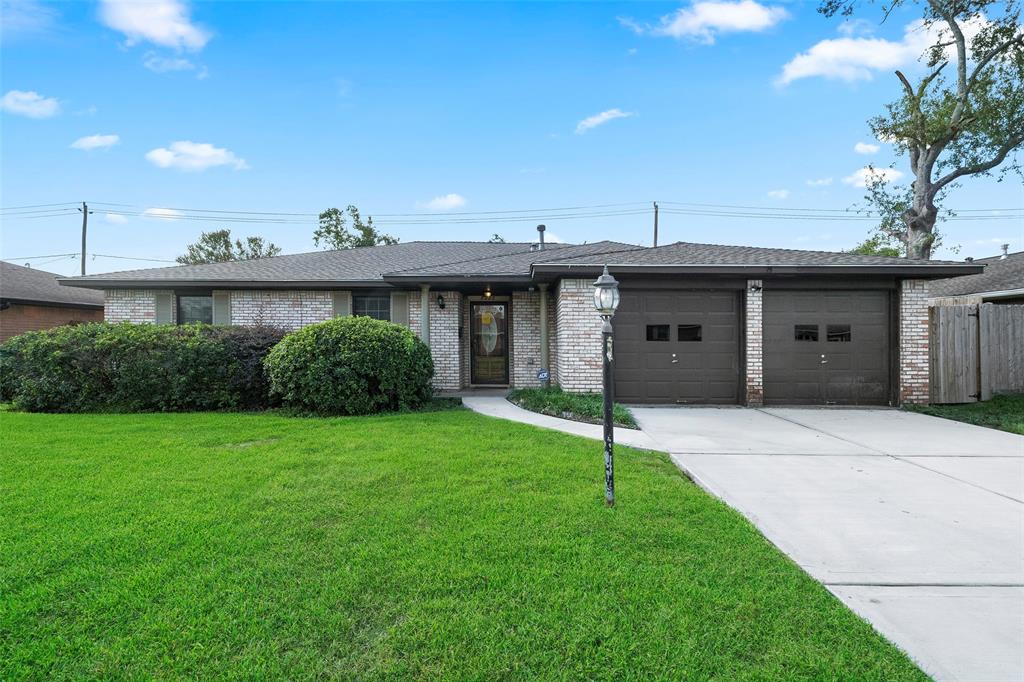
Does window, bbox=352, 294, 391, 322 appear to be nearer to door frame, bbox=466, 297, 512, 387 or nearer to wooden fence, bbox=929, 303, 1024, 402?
door frame, bbox=466, 297, 512, 387

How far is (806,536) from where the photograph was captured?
3.13m

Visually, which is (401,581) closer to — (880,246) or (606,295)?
→ (606,295)

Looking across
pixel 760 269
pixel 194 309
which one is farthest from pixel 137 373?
pixel 760 269

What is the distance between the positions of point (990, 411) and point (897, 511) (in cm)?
674

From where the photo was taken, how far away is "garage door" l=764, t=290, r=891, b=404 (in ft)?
29.0

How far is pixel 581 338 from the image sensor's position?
344 inches

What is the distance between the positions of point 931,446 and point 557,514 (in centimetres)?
538

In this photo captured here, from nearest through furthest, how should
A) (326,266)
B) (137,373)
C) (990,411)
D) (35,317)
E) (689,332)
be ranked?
(990,411) → (137,373) → (689,332) → (326,266) → (35,317)

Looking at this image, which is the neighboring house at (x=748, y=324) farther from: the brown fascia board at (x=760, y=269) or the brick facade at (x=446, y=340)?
the brick facade at (x=446, y=340)

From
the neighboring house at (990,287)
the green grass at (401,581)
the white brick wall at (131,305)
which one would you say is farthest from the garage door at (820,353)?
the white brick wall at (131,305)

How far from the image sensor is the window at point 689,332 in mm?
8930

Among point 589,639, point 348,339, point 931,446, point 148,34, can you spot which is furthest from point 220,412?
point 931,446

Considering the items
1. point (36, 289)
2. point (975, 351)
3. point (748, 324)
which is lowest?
point (975, 351)

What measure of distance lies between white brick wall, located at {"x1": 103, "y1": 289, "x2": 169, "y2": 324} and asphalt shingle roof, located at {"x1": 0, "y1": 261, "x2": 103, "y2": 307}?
5760mm
